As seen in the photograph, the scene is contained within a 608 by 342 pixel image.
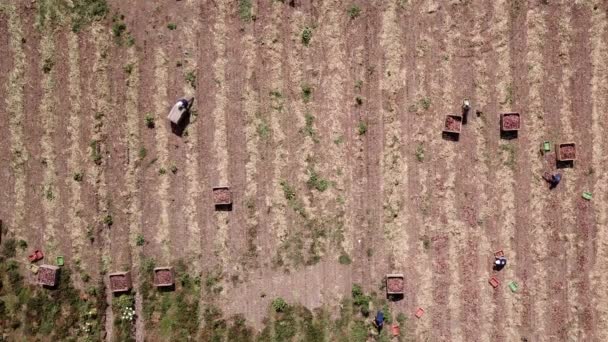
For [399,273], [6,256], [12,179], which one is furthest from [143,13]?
[399,273]

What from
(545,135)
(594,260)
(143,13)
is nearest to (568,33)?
(545,135)

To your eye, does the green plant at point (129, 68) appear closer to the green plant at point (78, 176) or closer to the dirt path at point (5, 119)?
the green plant at point (78, 176)

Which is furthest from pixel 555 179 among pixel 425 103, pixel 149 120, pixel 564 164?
pixel 149 120

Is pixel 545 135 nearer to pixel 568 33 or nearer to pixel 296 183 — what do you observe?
pixel 568 33

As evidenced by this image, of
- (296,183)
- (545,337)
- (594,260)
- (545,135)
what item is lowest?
(545,337)

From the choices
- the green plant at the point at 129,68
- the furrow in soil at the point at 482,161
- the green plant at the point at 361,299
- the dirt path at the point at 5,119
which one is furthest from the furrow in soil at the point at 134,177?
the furrow in soil at the point at 482,161

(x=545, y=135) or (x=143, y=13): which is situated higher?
(x=143, y=13)
